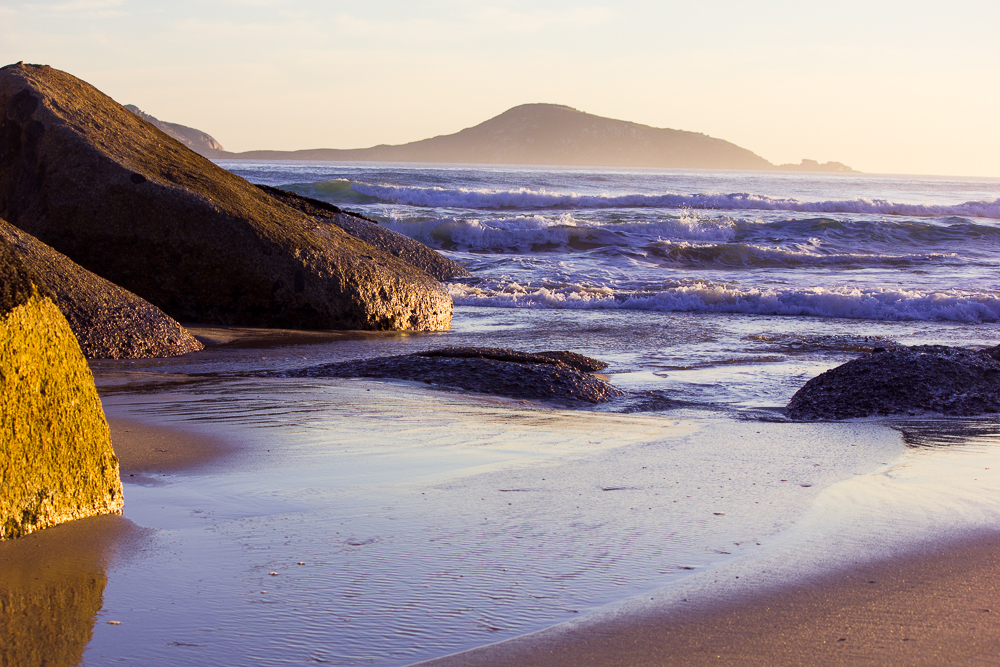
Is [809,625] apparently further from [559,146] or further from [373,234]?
[559,146]

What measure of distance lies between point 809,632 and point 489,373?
3.26 m

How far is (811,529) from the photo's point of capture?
258 centimetres

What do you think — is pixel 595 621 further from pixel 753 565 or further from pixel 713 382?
pixel 713 382

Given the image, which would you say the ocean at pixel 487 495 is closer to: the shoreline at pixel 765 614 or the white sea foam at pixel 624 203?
the shoreline at pixel 765 614

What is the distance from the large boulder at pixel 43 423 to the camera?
214 centimetres

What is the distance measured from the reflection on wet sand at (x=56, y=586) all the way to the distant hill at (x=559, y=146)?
395 feet

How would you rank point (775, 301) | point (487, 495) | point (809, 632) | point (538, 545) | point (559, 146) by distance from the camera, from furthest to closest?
point (559, 146), point (775, 301), point (487, 495), point (538, 545), point (809, 632)

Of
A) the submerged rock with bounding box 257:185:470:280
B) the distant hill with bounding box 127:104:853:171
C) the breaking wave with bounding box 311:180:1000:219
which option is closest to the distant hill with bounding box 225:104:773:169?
the distant hill with bounding box 127:104:853:171

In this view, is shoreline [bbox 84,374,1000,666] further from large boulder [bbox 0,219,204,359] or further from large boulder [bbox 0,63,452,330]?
large boulder [bbox 0,63,452,330]

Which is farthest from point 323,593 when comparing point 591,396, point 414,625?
point 591,396

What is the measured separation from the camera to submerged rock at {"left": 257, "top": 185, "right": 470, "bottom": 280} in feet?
28.0

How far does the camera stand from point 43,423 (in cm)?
223

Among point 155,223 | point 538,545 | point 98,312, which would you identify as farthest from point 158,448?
point 155,223

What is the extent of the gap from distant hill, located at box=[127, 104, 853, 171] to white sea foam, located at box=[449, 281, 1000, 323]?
11177 centimetres
